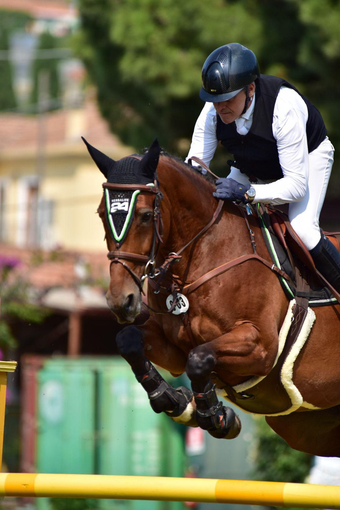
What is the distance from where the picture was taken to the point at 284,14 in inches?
448

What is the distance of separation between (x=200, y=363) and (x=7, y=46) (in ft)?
154

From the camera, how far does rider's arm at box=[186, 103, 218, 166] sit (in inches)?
187

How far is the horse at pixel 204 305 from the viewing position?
13.3ft

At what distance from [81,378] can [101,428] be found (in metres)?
0.73

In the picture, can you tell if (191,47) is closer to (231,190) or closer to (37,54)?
(231,190)

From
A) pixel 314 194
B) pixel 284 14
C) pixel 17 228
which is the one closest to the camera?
pixel 314 194

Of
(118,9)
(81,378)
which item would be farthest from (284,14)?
(81,378)

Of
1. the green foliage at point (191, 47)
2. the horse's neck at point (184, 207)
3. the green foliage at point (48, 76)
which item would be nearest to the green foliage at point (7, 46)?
the green foliage at point (48, 76)

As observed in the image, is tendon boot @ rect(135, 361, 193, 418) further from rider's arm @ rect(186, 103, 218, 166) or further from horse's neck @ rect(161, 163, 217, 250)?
rider's arm @ rect(186, 103, 218, 166)

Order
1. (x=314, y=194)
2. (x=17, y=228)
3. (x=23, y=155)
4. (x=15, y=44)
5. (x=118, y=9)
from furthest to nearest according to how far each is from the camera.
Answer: (x=15, y=44) < (x=23, y=155) < (x=17, y=228) < (x=118, y=9) < (x=314, y=194)

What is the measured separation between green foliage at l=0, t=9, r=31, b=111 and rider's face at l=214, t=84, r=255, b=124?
4224 centimetres

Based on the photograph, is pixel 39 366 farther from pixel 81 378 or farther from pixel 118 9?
pixel 118 9

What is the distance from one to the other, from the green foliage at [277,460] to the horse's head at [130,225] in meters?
6.35

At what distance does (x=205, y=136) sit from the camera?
4801 millimetres
